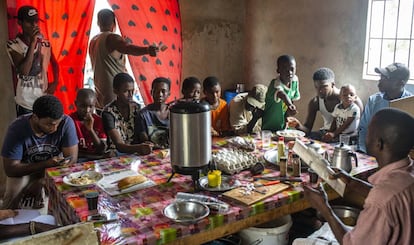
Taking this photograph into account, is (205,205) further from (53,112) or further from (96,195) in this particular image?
(53,112)

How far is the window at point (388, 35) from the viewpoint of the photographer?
4.20m

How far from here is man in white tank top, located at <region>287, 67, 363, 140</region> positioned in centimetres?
388

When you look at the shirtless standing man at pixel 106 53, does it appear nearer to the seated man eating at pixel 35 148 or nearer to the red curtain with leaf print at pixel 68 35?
the red curtain with leaf print at pixel 68 35

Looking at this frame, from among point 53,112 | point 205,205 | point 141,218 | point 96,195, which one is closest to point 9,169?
point 53,112

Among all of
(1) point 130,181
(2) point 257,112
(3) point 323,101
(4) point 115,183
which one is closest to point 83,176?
(4) point 115,183

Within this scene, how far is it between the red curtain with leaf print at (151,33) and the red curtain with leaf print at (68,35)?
406mm

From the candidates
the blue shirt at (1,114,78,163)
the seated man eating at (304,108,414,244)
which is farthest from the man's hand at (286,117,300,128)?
the seated man eating at (304,108,414,244)

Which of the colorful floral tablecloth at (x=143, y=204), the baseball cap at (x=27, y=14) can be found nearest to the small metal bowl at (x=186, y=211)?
the colorful floral tablecloth at (x=143, y=204)

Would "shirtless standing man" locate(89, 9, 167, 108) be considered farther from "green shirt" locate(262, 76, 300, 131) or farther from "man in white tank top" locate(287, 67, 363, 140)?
"man in white tank top" locate(287, 67, 363, 140)

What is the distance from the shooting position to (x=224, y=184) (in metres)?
2.29

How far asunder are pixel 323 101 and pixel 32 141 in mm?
2765

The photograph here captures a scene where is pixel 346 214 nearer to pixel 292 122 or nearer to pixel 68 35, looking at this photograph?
pixel 292 122

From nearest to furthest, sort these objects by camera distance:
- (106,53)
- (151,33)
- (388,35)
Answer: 1. (106,53)
2. (388,35)
3. (151,33)

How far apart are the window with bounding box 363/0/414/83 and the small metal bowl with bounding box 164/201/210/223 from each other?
3.21 metres
